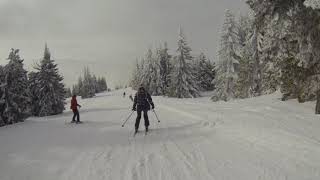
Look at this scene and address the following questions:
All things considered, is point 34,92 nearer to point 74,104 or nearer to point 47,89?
point 47,89

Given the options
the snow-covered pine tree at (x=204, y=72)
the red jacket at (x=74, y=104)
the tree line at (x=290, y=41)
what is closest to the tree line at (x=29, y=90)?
the red jacket at (x=74, y=104)

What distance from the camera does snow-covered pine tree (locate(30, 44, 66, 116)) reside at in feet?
151

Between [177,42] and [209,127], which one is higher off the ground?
[177,42]

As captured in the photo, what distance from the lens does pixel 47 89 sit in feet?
154

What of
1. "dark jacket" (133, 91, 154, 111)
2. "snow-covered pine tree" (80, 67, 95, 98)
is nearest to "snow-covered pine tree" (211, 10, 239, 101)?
"dark jacket" (133, 91, 154, 111)

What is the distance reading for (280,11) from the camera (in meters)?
17.6

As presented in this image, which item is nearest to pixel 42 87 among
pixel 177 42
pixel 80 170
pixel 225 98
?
pixel 225 98

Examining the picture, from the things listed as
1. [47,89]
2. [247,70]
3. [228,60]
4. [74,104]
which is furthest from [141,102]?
[228,60]

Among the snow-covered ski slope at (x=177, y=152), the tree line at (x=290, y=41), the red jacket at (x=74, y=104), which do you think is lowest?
the snow-covered ski slope at (x=177, y=152)

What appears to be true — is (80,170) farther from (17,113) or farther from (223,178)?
(17,113)

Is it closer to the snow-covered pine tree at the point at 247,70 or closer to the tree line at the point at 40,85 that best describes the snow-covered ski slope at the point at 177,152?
the tree line at the point at 40,85

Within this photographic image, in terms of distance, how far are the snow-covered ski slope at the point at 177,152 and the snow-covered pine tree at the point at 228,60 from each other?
3793cm

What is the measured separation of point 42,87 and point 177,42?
30.3m

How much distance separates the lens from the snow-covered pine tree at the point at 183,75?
6769 centimetres
